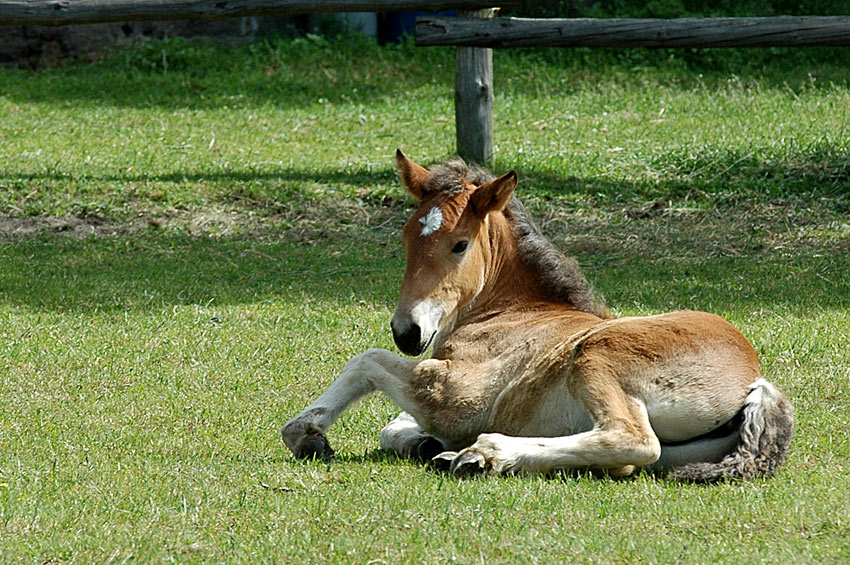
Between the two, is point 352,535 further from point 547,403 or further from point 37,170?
point 37,170

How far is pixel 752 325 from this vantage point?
784 cm

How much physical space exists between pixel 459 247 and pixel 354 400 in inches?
36.3

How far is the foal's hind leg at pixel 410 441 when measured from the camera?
5453 millimetres

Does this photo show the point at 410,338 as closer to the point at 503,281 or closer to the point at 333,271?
the point at 503,281

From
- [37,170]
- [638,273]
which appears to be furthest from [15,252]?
[638,273]

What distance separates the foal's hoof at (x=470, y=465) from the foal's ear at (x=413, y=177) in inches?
55.8

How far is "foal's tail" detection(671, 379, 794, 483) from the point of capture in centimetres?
481

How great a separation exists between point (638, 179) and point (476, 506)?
8.36 metres

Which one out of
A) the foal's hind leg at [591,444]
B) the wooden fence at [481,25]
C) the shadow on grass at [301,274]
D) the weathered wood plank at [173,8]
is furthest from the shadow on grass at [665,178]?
the foal's hind leg at [591,444]

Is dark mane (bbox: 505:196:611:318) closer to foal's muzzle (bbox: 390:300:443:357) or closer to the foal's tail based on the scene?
foal's muzzle (bbox: 390:300:443:357)

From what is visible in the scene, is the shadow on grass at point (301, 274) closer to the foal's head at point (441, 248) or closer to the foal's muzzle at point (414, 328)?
the foal's head at point (441, 248)

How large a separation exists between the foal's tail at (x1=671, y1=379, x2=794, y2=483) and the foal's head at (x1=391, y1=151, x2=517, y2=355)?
1358mm

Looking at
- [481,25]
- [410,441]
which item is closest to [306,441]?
[410,441]

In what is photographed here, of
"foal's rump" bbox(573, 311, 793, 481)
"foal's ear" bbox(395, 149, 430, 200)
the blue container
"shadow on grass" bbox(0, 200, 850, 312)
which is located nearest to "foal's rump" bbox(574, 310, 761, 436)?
"foal's rump" bbox(573, 311, 793, 481)
